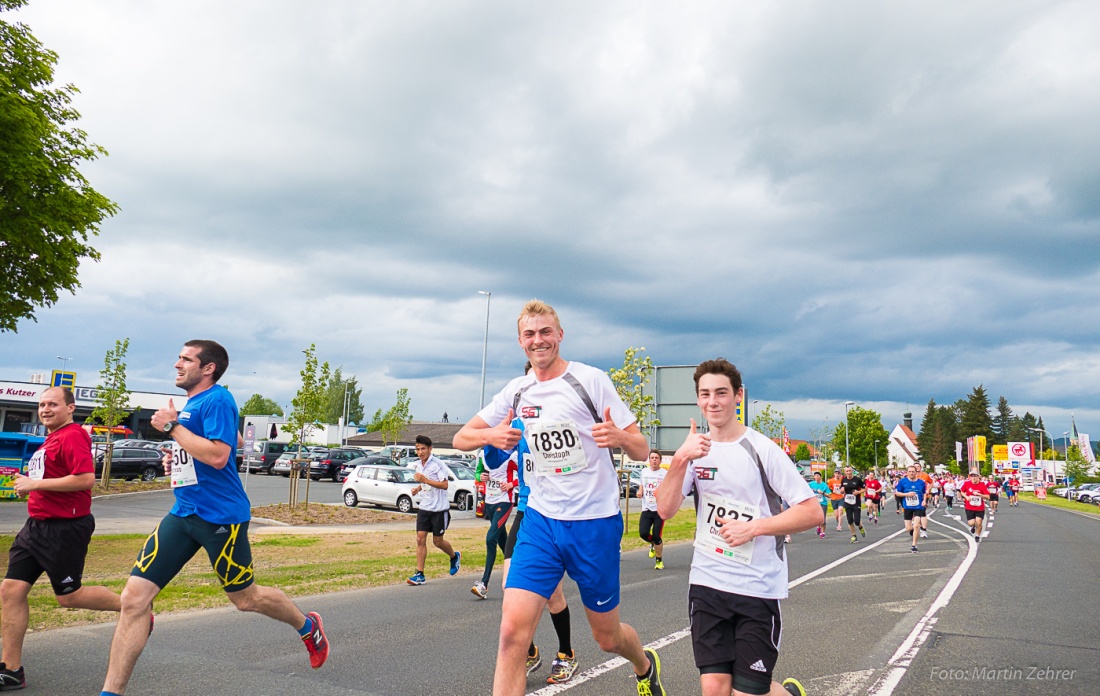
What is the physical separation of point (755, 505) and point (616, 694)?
2186mm

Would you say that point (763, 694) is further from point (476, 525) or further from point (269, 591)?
point (476, 525)

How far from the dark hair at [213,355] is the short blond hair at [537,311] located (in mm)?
1937

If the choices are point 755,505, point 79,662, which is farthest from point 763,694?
point 79,662

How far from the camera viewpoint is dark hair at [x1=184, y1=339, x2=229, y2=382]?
465cm

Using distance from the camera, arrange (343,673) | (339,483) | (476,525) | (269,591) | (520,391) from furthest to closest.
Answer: (339,483) < (476,525) < (343,673) < (269,591) < (520,391)

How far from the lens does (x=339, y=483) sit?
40.5 meters

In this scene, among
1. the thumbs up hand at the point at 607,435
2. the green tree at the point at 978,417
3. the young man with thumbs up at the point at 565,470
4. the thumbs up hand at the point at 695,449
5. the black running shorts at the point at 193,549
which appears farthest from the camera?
the green tree at the point at 978,417

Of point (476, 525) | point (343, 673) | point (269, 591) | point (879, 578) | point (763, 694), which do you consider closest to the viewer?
point (763, 694)

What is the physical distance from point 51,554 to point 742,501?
4481 millimetres

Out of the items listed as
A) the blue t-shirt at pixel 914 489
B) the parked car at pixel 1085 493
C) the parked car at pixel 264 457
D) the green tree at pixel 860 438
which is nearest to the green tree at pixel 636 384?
the blue t-shirt at pixel 914 489

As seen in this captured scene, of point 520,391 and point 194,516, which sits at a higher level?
point 520,391

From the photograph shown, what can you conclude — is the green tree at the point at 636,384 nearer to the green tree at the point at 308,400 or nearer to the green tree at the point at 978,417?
the green tree at the point at 308,400

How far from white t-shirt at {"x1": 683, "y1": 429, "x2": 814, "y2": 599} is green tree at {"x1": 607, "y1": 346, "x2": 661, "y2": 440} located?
704 inches

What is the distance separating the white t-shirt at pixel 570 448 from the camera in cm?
403
